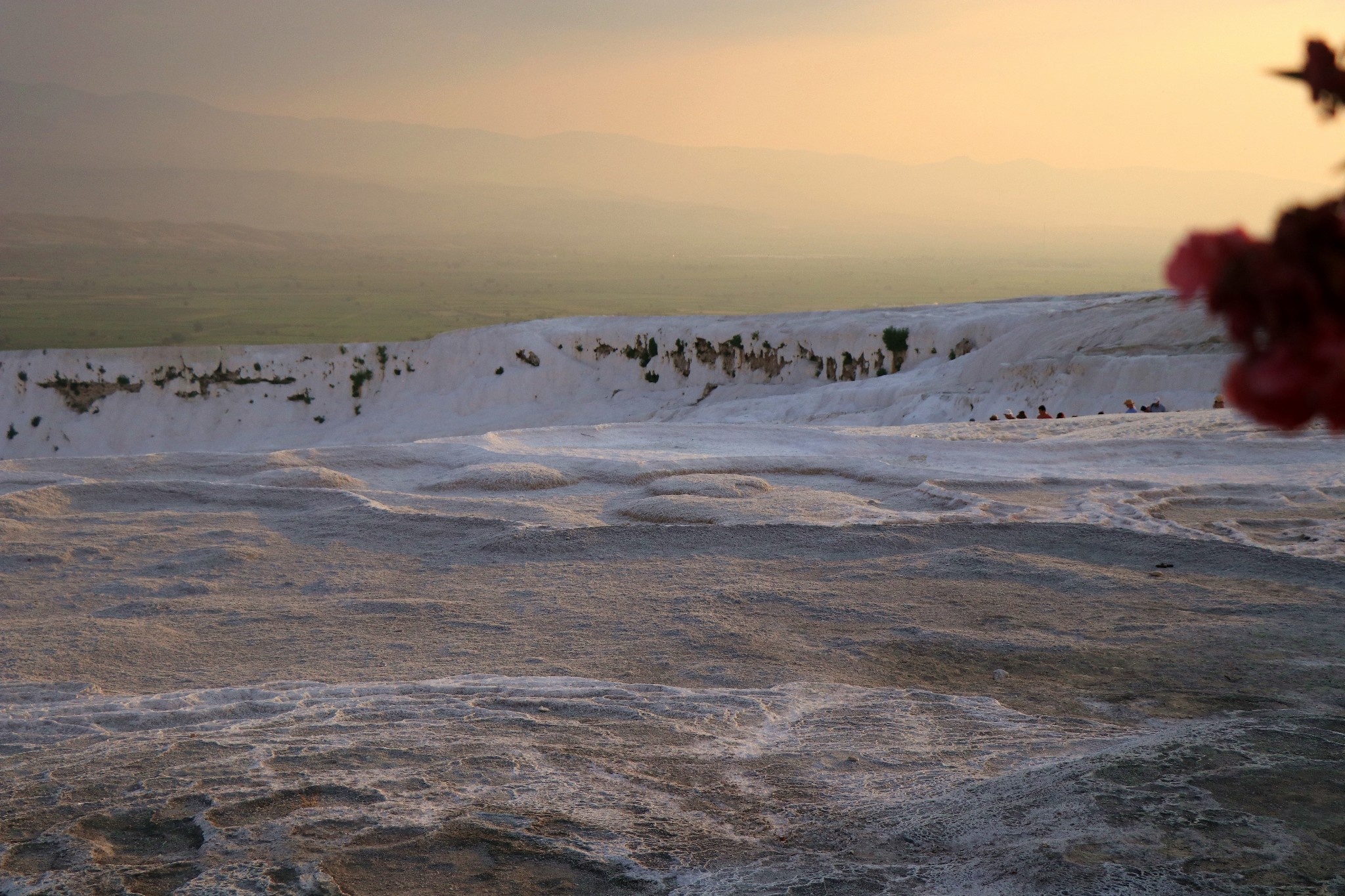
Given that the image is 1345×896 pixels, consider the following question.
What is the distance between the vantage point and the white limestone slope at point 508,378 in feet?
88.4

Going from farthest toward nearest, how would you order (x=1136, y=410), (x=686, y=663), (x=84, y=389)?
(x=84, y=389), (x=1136, y=410), (x=686, y=663)

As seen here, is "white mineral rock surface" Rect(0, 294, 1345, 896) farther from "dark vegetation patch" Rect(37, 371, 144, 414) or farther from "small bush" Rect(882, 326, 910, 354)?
"dark vegetation patch" Rect(37, 371, 144, 414)

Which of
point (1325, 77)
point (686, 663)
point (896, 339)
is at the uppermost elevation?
point (1325, 77)

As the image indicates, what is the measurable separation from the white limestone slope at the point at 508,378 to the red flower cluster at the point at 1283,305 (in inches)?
882

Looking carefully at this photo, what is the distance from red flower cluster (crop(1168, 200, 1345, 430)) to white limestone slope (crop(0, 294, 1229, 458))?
22402 millimetres

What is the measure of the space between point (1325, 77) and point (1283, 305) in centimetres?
35

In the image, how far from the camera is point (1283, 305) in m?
1.34

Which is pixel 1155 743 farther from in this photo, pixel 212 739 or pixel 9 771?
pixel 9 771

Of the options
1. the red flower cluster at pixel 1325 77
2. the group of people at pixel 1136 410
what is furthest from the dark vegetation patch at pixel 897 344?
the red flower cluster at pixel 1325 77

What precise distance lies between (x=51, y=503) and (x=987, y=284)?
101 meters

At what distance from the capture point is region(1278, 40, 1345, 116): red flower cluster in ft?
4.78

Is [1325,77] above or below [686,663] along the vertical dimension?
above

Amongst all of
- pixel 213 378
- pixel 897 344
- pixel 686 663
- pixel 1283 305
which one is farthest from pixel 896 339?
pixel 1283 305

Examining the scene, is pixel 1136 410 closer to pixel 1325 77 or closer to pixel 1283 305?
pixel 1325 77
